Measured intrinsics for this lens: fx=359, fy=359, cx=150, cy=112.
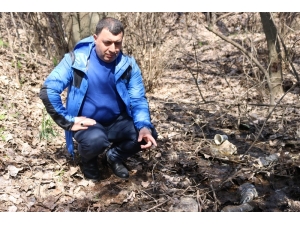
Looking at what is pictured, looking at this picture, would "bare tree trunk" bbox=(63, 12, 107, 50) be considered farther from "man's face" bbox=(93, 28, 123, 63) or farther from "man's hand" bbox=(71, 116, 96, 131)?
"man's hand" bbox=(71, 116, 96, 131)

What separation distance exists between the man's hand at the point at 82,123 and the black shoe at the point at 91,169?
0.40 m

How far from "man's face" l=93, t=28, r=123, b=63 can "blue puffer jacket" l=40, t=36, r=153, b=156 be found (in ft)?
0.45

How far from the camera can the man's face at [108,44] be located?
2.79 m

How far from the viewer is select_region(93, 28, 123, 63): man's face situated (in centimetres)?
279

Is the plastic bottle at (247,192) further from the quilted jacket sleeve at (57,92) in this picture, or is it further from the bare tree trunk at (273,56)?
the bare tree trunk at (273,56)

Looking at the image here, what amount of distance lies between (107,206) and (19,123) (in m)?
1.76

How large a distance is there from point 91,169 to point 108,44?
1144mm

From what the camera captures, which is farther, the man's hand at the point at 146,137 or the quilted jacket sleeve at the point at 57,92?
the man's hand at the point at 146,137

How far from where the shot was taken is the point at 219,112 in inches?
196

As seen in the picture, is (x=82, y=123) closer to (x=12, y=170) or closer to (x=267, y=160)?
(x=12, y=170)

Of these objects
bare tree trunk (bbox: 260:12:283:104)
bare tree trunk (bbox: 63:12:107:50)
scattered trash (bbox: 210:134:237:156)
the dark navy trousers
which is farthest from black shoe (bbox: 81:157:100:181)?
bare tree trunk (bbox: 260:12:283:104)

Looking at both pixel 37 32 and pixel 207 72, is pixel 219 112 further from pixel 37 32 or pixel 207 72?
pixel 37 32

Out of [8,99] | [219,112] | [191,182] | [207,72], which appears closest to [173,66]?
[207,72]

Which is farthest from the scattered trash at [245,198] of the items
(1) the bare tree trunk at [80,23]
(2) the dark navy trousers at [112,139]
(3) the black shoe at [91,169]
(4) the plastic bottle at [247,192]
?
(1) the bare tree trunk at [80,23]
